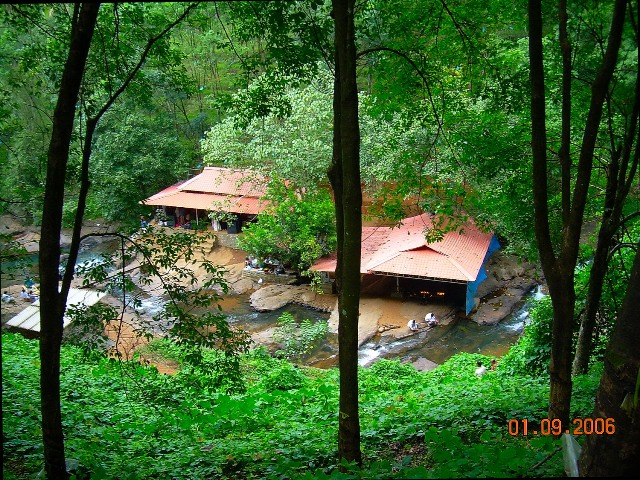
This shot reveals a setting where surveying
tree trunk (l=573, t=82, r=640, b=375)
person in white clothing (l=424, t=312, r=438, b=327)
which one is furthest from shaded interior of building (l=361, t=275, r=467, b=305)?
tree trunk (l=573, t=82, r=640, b=375)

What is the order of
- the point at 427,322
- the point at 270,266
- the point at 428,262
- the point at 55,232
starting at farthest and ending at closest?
1. the point at 270,266
2. the point at 428,262
3. the point at 427,322
4. the point at 55,232

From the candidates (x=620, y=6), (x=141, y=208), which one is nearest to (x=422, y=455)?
(x=141, y=208)

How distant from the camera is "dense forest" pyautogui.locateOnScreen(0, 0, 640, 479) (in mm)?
4156

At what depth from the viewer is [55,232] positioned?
4.18 metres

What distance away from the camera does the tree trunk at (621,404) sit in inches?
103

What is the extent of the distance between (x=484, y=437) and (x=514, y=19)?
5.04 m

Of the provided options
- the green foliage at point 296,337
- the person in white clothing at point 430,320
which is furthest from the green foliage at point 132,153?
the person in white clothing at point 430,320

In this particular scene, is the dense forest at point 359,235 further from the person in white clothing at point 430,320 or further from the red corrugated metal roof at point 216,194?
the red corrugated metal roof at point 216,194

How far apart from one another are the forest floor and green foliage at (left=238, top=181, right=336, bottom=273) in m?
1.30

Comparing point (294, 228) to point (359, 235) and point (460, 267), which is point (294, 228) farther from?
point (359, 235)

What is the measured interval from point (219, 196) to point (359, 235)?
19.2 meters

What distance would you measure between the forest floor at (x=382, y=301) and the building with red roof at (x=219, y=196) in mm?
2020
